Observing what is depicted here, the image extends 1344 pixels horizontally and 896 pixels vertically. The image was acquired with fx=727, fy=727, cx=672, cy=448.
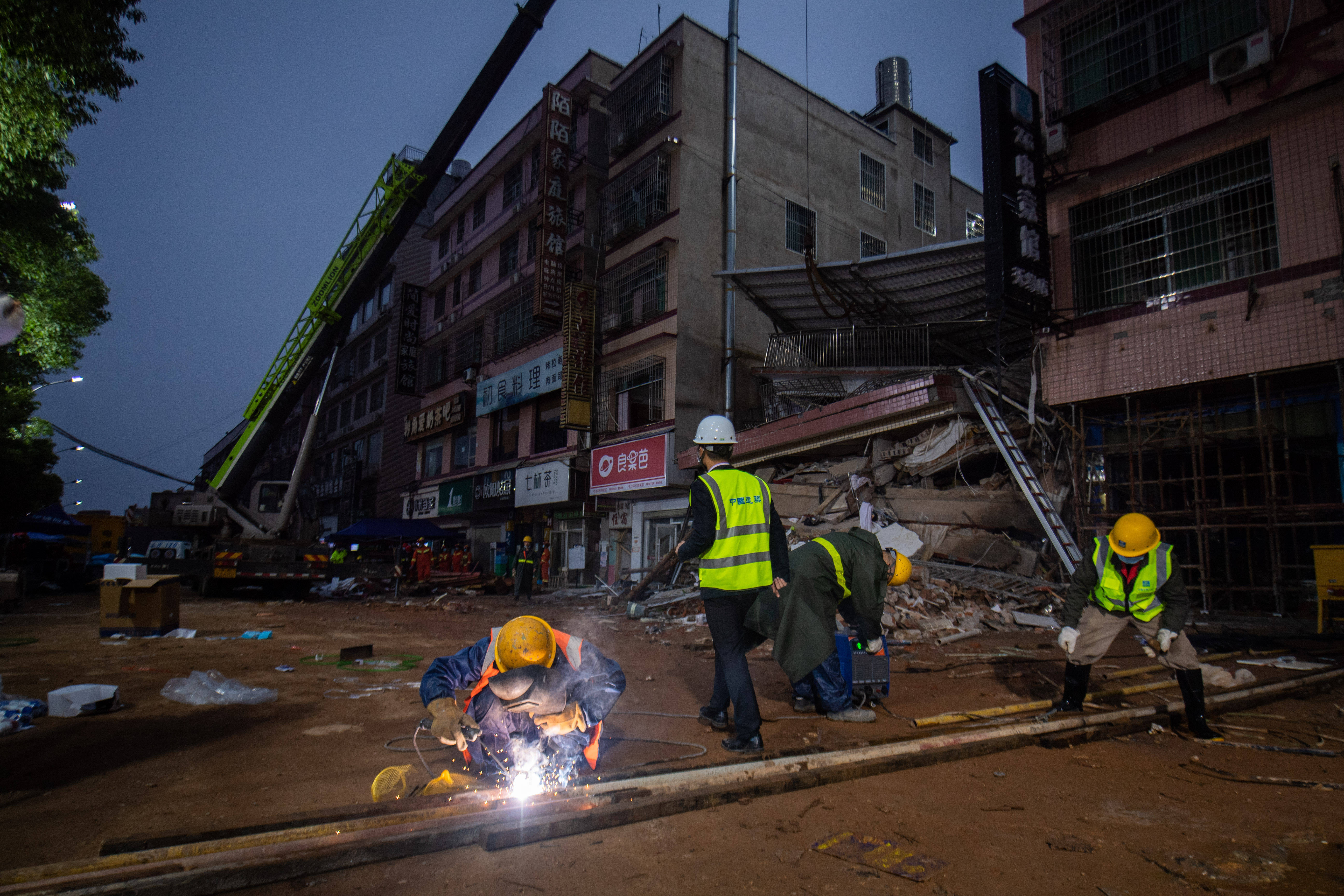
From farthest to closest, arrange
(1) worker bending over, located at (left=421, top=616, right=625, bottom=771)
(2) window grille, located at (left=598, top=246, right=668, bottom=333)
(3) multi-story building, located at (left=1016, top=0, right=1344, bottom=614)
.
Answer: (2) window grille, located at (left=598, top=246, right=668, bottom=333)
(3) multi-story building, located at (left=1016, top=0, right=1344, bottom=614)
(1) worker bending over, located at (left=421, top=616, right=625, bottom=771)

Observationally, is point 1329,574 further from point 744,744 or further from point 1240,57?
point 744,744

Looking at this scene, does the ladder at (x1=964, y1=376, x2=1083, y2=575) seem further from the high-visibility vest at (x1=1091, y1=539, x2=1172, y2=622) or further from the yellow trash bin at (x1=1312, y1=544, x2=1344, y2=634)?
the high-visibility vest at (x1=1091, y1=539, x2=1172, y2=622)

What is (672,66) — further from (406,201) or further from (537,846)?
(537,846)

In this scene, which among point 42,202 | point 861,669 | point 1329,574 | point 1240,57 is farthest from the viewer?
point 42,202

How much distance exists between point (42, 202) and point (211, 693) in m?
13.9

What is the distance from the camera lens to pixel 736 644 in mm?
4324

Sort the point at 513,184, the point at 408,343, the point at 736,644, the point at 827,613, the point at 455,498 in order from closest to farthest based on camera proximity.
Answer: the point at 736,644 < the point at 827,613 < the point at 513,184 < the point at 455,498 < the point at 408,343

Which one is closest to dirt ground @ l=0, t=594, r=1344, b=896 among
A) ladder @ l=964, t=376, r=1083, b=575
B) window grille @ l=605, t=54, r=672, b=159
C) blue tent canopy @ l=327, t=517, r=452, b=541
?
ladder @ l=964, t=376, r=1083, b=575

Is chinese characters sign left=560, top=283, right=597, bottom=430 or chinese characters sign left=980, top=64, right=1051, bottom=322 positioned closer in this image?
chinese characters sign left=980, top=64, right=1051, bottom=322

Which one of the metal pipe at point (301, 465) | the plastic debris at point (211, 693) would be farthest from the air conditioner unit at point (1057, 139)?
the metal pipe at point (301, 465)

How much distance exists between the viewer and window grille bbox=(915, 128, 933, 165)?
2594 centimetres

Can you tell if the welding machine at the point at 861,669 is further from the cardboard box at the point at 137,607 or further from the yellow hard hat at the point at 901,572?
the cardboard box at the point at 137,607

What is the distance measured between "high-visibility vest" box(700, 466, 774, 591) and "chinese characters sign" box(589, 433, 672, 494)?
14.0 meters

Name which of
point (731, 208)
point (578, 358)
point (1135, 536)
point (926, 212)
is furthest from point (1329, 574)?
point (926, 212)
